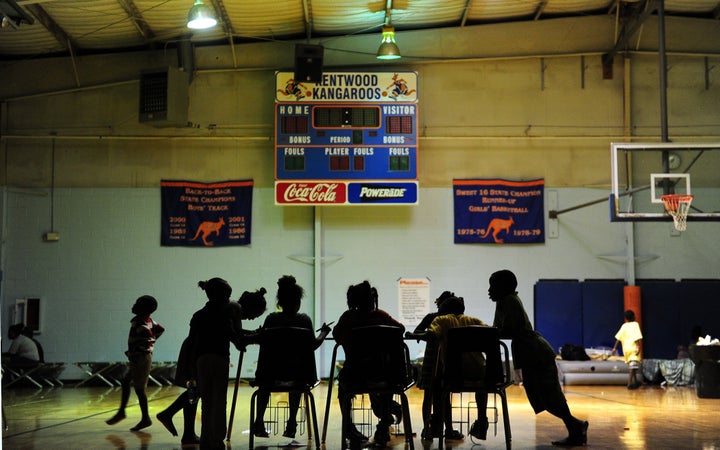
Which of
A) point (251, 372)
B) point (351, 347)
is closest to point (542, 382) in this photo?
point (351, 347)

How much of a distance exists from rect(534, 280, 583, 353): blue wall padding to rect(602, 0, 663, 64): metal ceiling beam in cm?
456

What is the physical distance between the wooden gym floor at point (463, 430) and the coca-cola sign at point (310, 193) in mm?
3443

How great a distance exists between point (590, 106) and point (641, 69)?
129 centimetres

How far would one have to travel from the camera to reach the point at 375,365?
6.29 meters

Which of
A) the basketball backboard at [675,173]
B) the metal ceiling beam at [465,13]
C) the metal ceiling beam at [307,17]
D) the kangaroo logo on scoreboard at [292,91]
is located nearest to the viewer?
the metal ceiling beam at [307,17]

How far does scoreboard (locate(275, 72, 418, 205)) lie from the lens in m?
15.0

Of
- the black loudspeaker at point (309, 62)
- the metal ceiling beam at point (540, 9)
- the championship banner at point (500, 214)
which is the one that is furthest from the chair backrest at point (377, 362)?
the metal ceiling beam at point (540, 9)

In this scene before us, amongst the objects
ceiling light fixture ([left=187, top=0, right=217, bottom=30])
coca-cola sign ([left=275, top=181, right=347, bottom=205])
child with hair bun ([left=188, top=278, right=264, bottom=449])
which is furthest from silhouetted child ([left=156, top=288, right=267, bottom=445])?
coca-cola sign ([left=275, top=181, right=347, bottom=205])

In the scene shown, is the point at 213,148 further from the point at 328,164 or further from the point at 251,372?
the point at 251,372

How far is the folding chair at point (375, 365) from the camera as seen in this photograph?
6.23 metres

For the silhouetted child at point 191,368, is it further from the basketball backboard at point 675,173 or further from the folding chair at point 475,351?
the basketball backboard at point 675,173

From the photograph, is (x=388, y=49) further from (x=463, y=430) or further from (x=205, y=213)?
Result: (x=463, y=430)

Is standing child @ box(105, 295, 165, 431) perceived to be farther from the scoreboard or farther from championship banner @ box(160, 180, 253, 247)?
championship banner @ box(160, 180, 253, 247)

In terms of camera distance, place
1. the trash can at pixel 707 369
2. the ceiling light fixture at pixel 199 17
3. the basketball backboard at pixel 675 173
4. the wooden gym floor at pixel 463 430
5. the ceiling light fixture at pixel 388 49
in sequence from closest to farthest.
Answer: the wooden gym floor at pixel 463 430 → the ceiling light fixture at pixel 199 17 → the trash can at pixel 707 369 → the ceiling light fixture at pixel 388 49 → the basketball backboard at pixel 675 173
